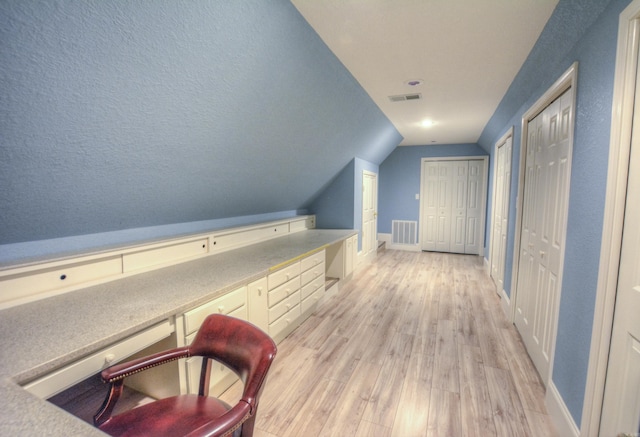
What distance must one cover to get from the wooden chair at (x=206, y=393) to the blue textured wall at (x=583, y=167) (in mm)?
1484

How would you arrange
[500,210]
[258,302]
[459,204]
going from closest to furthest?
[258,302]
[500,210]
[459,204]

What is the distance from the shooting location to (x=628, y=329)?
1.12 metres

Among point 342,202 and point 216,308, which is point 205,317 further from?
point 342,202

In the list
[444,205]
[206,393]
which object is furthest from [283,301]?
[444,205]

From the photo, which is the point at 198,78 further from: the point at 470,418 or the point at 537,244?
the point at 537,244

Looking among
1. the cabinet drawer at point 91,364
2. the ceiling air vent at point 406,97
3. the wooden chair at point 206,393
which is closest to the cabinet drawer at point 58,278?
the cabinet drawer at point 91,364

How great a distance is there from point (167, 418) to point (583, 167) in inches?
84.8

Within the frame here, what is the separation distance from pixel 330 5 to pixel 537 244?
223 centimetres

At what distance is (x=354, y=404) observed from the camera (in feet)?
5.98

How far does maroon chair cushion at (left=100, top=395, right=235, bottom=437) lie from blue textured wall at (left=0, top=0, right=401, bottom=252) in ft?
3.61

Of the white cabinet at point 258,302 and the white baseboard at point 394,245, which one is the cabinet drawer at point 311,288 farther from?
the white baseboard at point 394,245

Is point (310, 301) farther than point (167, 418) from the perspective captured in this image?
Yes

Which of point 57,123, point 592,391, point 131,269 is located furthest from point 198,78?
point 592,391

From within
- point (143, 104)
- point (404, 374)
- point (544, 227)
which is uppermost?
point (143, 104)
